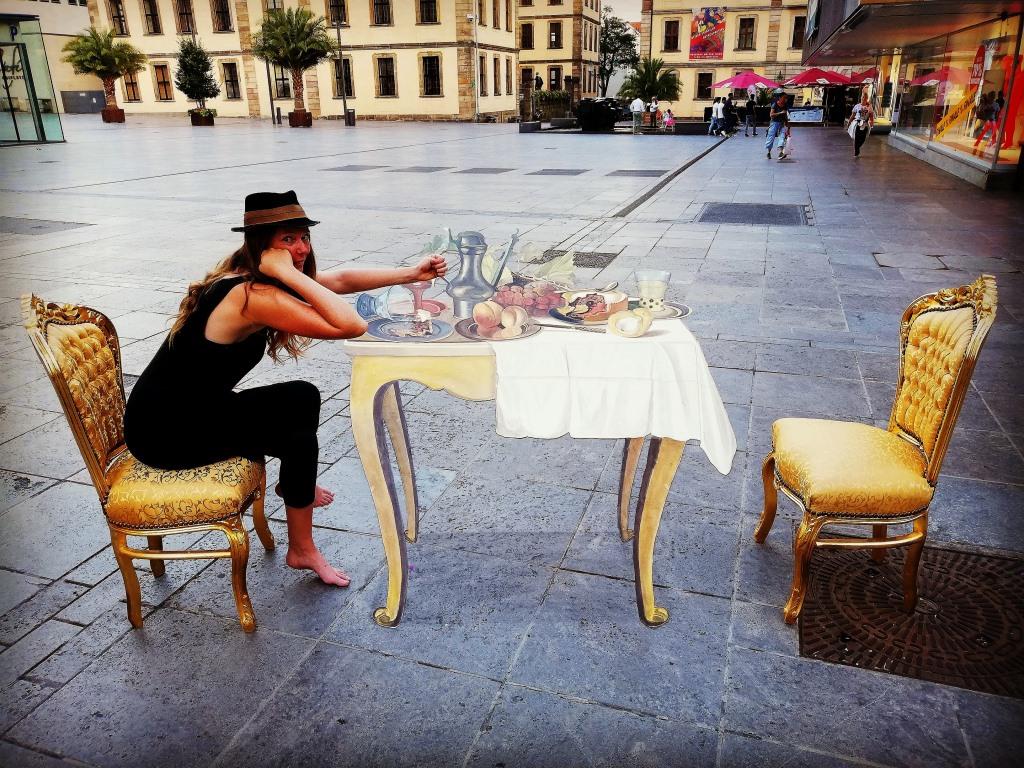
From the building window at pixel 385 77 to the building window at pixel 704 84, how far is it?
67.3 feet

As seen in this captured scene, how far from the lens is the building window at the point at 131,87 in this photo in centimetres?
4819

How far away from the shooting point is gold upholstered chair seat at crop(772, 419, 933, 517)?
254cm

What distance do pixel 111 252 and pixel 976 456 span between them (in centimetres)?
885

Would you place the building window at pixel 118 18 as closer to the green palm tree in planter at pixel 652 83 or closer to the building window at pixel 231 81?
the building window at pixel 231 81

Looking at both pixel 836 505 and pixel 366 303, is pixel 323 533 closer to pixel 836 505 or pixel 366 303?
pixel 366 303

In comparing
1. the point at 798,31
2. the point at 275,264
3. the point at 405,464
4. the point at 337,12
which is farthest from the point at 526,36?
the point at 275,264

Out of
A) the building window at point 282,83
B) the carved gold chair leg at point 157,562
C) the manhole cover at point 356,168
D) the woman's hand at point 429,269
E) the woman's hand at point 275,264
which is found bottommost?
the carved gold chair leg at point 157,562

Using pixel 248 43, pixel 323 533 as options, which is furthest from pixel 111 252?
pixel 248 43

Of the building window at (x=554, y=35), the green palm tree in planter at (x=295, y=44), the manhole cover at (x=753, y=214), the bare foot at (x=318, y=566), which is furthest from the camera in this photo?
the building window at (x=554, y=35)

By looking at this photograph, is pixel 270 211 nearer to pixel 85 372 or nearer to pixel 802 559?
pixel 85 372

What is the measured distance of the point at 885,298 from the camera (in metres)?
6.76

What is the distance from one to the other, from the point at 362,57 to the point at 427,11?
15.1 ft

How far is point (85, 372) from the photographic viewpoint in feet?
8.29

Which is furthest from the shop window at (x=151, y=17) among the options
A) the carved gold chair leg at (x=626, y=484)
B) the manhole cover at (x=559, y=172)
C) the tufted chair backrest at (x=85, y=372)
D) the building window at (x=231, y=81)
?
the carved gold chair leg at (x=626, y=484)
